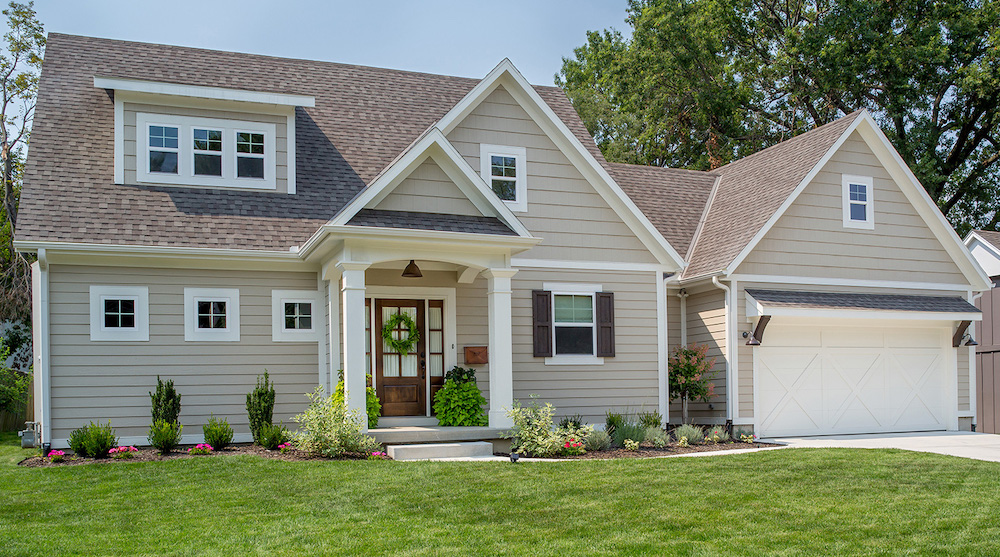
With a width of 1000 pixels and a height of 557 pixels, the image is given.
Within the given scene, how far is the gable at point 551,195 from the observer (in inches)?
590

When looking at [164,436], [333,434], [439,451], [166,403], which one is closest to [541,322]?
[439,451]

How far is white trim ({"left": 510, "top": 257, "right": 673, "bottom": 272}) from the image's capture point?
14828 millimetres

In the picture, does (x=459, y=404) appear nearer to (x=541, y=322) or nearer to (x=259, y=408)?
(x=541, y=322)

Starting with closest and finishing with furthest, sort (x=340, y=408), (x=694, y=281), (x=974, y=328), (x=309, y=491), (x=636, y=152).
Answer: (x=309, y=491)
(x=340, y=408)
(x=694, y=281)
(x=974, y=328)
(x=636, y=152)

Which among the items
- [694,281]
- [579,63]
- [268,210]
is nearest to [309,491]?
[268,210]

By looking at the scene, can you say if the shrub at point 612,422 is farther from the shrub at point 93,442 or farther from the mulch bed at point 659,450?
the shrub at point 93,442

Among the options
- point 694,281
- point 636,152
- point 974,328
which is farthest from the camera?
point 636,152

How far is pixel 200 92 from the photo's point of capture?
14.0 m

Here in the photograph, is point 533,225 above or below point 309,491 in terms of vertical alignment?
above

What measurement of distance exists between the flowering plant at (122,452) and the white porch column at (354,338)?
9.35ft

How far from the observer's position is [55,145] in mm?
13977

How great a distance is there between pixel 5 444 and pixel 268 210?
6.52 metres

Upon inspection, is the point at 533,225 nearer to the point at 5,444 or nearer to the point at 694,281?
the point at 694,281

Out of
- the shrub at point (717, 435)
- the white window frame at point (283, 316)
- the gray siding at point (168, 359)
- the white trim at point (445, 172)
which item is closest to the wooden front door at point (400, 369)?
the white window frame at point (283, 316)
